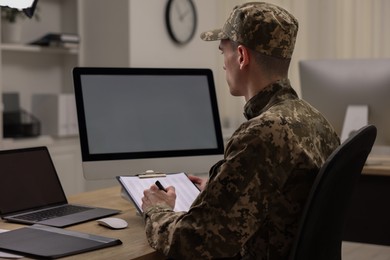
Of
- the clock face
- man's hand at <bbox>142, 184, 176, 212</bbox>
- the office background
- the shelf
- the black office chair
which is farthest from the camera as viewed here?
the clock face

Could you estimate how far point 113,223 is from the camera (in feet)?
5.91

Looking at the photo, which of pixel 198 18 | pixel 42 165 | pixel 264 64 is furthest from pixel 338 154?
pixel 198 18

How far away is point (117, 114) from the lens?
2.15 metres

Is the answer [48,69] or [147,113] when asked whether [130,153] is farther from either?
[48,69]

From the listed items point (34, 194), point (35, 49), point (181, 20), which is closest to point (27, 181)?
point (34, 194)

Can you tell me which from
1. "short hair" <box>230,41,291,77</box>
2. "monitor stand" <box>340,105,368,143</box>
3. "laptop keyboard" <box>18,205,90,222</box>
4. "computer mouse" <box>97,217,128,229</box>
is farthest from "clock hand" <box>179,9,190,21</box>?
"short hair" <box>230,41,291,77</box>

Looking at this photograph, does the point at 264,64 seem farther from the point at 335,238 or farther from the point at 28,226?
the point at 28,226

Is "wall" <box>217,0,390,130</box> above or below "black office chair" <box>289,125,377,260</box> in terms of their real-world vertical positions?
above

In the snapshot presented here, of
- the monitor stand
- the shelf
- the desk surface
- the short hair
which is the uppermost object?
the shelf

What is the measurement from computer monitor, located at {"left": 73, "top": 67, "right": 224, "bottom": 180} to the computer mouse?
10.3 inches

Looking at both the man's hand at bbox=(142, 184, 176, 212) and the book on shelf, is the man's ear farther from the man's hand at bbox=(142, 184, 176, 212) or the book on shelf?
the book on shelf

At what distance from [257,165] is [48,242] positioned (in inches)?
22.2

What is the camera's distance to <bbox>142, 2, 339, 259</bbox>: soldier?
1424 millimetres

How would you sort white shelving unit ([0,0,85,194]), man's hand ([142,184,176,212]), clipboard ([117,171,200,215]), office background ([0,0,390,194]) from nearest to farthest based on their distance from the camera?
man's hand ([142,184,176,212]), clipboard ([117,171,200,215]), white shelving unit ([0,0,85,194]), office background ([0,0,390,194])
